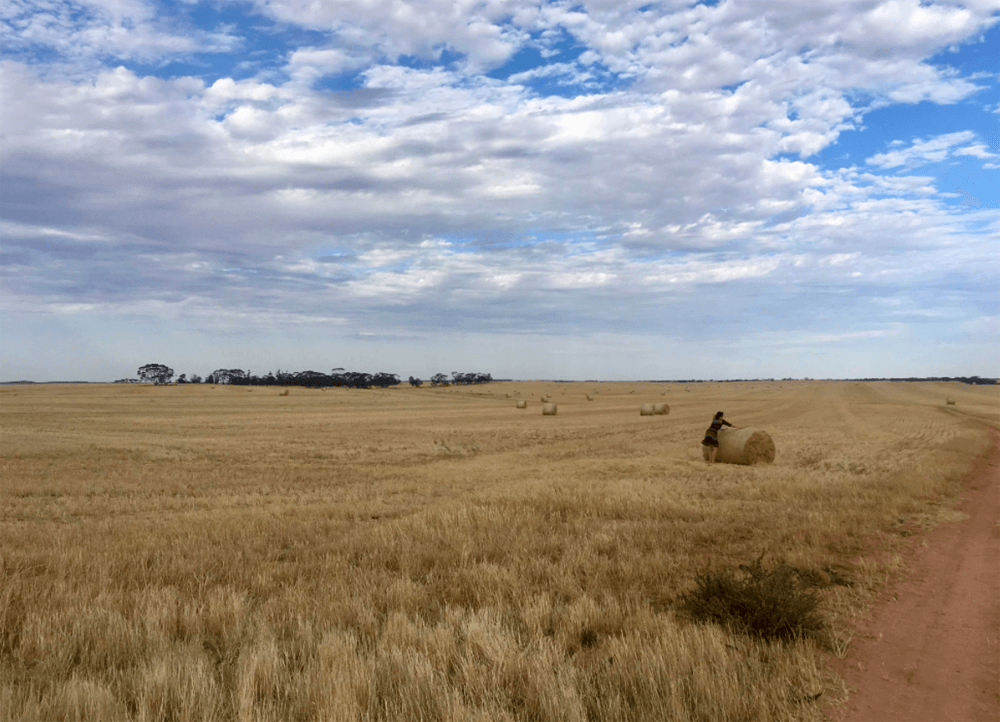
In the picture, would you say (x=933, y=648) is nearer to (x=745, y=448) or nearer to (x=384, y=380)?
(x=745, y=448)

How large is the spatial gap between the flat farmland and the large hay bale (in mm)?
1629

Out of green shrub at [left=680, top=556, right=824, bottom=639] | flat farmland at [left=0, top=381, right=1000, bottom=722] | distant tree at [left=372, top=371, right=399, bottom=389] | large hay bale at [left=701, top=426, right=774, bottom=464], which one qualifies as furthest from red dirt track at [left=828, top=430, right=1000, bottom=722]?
distant tree at [left=372, top=371, right=399, bottom=389]

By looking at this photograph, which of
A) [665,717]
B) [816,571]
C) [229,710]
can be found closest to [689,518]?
[816,571]

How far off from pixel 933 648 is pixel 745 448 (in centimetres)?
1703

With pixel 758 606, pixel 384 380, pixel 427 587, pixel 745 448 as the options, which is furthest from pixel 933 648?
pixel 384 380

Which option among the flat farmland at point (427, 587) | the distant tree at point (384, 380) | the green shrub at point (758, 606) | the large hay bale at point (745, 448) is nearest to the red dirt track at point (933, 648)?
the flat farmland at point (427, 587)

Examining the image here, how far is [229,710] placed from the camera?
4.73 meters

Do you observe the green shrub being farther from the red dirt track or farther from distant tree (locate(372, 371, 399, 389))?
distant tree (locate(372, 371, 399, 389))

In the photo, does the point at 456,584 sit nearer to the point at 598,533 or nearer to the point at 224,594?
the point at 224,594

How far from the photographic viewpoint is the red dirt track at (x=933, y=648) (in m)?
5.08

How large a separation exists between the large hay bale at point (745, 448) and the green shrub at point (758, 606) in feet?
54.3

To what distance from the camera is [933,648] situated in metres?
6.27

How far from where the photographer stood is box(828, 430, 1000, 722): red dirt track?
5078 mm

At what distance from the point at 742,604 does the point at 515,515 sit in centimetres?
585
